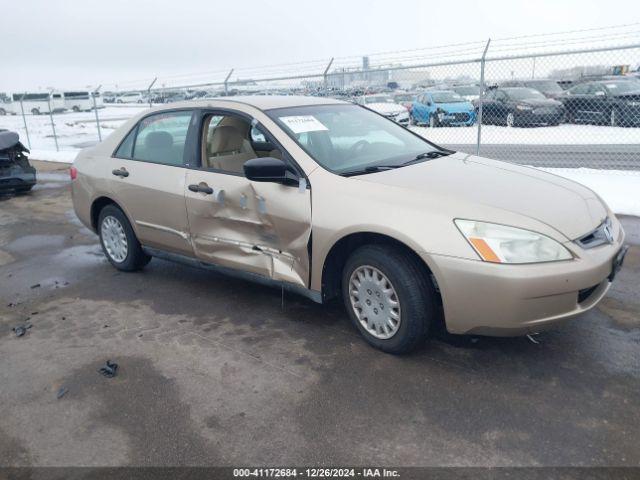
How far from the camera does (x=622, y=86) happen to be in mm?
14883

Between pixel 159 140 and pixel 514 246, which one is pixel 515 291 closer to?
pixel 514 246

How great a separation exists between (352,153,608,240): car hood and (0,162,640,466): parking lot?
2.93 feet

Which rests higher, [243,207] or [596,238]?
[243,207]

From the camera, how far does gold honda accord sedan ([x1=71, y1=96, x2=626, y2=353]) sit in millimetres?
2982

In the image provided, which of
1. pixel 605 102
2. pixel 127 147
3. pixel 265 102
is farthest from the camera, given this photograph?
pixel 605 102

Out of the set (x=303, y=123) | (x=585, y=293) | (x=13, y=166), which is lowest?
(x=585, y=293)

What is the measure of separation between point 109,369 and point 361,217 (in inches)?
74.6

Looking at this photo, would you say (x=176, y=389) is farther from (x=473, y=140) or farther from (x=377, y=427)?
(x=473, y=140)

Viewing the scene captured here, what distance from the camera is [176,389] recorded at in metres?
3.25

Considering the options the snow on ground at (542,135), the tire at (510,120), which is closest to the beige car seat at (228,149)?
the snow on ground at (542,135)

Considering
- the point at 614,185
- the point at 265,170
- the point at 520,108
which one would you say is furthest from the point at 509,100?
the point at 265,170

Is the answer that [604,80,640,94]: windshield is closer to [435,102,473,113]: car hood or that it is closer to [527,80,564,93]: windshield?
[527,80,564,93]: windshield

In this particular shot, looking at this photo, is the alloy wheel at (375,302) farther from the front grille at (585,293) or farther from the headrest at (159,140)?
the headrest at (159,140)

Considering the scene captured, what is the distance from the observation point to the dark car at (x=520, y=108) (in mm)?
15570
